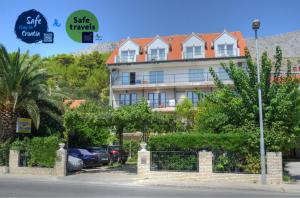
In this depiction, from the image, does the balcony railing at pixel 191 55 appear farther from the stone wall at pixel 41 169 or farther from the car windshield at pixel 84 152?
the stone wall at pixel 41 169

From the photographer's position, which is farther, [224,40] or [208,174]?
[224,40]

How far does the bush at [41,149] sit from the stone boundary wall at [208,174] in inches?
227

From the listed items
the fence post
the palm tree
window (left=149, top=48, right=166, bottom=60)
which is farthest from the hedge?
window (left=149, top=48, right=166, bottom=60)

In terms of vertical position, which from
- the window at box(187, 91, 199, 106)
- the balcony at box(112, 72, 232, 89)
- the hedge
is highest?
the balcony at box(112, 72, 232, 89)

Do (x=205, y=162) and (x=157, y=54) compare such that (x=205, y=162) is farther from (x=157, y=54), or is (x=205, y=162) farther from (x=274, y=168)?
(x=157, y=54)

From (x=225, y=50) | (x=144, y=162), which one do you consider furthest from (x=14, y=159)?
(x=225, y=50)

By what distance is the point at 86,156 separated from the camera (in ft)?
99.8

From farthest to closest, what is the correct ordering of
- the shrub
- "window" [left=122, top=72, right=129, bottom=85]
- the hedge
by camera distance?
"window" [left=122, top=72, right=129, bottom=85] → the shrub → the hedge

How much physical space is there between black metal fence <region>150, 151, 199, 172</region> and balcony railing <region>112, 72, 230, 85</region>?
1082 inches

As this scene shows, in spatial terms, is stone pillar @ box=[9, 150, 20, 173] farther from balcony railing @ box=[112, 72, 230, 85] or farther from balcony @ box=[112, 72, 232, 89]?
balcony railing @ box=[112, 72, 230, 85]

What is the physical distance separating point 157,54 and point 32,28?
38.4m

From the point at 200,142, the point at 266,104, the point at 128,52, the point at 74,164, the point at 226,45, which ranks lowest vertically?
the point at 74,164

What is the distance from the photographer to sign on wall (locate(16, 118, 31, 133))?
26.4 meters

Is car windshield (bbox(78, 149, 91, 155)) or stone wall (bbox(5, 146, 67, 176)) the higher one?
car windshield (bbox(78, 149, 91, 155))
